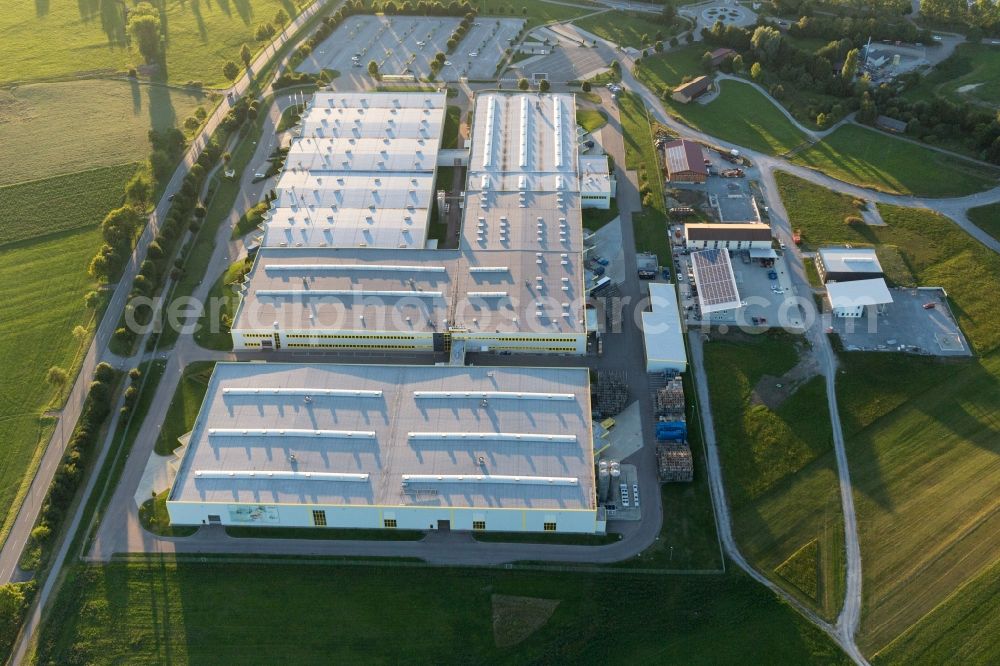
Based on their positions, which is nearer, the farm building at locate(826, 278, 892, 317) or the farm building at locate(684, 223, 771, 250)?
the farm building at locate(826, 278, 892, 317)

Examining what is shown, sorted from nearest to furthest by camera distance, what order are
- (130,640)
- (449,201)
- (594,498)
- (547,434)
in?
(130,640)
(594,498)
(547,434)
(449,201)

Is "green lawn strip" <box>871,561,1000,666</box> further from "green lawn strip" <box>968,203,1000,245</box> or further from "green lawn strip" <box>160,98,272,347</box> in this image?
"green lawn strip" <box>160,98,272,347</box>

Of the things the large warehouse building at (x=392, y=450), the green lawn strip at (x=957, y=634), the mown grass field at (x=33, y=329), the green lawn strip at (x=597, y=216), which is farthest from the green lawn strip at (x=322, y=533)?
the green lawn strip at (x=597, y=216)

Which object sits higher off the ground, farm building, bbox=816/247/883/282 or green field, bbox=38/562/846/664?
farm building, bbox=816/247/883/282

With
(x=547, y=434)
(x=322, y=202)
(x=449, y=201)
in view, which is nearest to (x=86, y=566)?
(x=547, y=434)

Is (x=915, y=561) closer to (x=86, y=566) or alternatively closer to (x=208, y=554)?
(x=208, y=554)

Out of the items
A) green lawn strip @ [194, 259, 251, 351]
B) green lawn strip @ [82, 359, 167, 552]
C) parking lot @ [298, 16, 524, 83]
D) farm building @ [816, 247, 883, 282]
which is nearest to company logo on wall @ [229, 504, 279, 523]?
green lawn strip @ [82, 359, 167, 552]

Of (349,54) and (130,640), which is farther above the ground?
(349,54)
